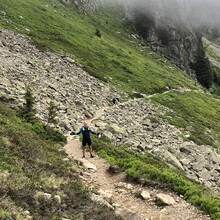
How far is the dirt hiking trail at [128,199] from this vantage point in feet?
48.6

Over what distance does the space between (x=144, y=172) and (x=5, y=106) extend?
40.9 feet

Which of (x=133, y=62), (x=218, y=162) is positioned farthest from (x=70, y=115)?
(x=133, y=62)

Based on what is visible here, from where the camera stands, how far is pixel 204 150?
38.4m

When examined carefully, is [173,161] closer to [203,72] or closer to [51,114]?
[51,114]

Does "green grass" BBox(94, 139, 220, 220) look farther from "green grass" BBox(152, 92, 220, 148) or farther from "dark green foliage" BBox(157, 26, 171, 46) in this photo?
"dark green foliage" BBox(157, 26, 171, 46)

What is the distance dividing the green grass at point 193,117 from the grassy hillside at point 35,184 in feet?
90.0

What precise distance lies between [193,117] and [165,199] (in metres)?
39.3

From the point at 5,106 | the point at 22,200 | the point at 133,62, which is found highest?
the point at 22,200

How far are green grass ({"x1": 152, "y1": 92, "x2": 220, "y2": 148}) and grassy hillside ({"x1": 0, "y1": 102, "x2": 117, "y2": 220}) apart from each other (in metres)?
27.4

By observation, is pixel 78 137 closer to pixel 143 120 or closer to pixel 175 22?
pixel 143 120

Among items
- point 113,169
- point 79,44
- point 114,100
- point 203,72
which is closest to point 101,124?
point 113,169

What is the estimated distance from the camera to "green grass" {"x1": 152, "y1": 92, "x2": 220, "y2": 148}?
44.6 meters

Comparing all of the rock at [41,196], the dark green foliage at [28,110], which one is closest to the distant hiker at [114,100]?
the dark green foliage at [28,110]

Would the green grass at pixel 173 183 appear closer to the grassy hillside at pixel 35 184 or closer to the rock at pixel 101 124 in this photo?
the grassy hillside at pixel 35 184
